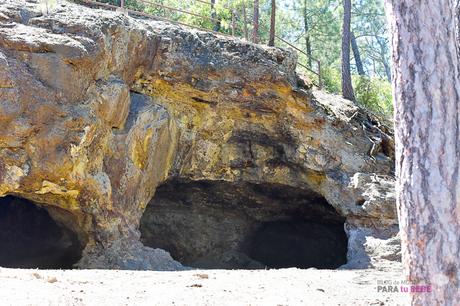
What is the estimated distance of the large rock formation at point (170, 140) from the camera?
9234mm

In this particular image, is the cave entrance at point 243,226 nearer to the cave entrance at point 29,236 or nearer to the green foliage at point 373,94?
the cave entrance at point 29,236

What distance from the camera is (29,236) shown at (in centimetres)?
1278

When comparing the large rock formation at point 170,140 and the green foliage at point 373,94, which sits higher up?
the green foliage at point 373,94

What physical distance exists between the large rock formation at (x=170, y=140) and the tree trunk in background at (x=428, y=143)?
6497 millimetres

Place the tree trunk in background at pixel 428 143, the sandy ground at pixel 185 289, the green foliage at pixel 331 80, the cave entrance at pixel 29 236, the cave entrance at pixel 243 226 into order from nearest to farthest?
the tree trunk in background at pixel 428 143 < the sandy ground at pixel 185 289 < the cave entrance at pixel 29 236 < the cave entrance at pixel 243 226 < the green foliage at pixel 331 80

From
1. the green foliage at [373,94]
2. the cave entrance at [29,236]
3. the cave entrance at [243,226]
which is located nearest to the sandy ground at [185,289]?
the cave entrance at [29,236]

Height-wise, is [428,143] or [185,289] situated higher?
[428,143]

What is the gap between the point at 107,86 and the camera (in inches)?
398

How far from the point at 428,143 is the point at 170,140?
7.93 meters

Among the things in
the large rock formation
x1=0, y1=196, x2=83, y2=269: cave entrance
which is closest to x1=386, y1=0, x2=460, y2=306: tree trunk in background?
the large rock formation

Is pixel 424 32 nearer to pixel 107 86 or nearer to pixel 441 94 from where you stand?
pixel 441 94

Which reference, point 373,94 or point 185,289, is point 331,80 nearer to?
point 373,94

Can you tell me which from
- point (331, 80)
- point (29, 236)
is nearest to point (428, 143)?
point (29, 236)

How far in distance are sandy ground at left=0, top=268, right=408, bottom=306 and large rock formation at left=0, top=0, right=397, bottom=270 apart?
227cm
